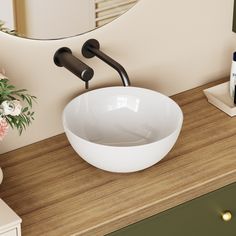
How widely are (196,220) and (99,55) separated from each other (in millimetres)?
566

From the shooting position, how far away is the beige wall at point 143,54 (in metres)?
2.08

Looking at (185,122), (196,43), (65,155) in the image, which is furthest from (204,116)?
(65,155)

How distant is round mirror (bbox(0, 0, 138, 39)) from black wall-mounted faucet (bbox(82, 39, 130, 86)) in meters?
0.05

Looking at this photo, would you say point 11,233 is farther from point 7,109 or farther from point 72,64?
point 72,64

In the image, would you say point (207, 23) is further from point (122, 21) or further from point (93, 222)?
point (93, 222)

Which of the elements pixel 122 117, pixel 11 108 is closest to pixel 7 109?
pixel 11 108

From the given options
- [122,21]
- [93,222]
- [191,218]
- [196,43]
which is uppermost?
[122,21]

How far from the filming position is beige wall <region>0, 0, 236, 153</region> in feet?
6.82

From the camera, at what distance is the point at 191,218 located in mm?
2084

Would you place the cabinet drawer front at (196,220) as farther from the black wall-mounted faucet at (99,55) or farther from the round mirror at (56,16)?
the round mirror at (56,16)

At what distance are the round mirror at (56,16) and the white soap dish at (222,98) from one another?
43 cm

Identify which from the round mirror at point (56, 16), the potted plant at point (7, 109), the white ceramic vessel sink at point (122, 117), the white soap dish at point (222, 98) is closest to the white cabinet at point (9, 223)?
the potted plant at point (7, 109)

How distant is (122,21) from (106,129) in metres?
0.34

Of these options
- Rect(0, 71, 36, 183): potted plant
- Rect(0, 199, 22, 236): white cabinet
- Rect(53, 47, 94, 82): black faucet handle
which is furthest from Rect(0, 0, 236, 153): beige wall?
Rect(0, 199, 22, 236): white cabinet
